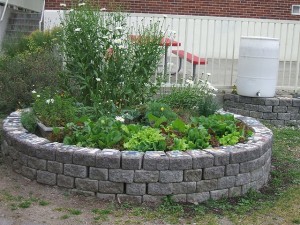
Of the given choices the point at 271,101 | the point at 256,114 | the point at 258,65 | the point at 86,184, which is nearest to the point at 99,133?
the point at 86,184

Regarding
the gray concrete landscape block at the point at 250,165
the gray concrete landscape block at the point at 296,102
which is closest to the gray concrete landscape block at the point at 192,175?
the gray concrete landscape block at the point at 250,165

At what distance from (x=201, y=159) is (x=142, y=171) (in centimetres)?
55

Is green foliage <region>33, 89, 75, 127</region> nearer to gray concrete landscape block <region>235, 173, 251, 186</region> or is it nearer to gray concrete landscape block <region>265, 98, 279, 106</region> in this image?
gray concrete landscape block <region>235, 173, 251, 186</region>

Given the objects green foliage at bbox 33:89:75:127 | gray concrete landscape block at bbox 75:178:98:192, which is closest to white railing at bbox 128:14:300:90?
green foliage at bbox 33:89:75:127

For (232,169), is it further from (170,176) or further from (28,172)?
(28,172)

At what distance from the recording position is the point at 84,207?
4605mm

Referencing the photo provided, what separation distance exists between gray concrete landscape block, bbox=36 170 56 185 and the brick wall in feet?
29.6

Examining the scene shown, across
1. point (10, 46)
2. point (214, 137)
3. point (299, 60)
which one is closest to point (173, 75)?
point (299, 60)

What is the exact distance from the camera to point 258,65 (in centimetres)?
798

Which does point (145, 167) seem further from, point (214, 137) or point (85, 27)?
point (85, 27)

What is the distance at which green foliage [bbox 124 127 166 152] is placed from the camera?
4.93 m

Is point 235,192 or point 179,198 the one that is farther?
point 235,192

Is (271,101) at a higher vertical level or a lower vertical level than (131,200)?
higher

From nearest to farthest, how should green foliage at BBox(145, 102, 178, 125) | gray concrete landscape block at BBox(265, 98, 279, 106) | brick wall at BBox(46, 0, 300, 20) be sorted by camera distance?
green foliage at BBox(145, 102, 178, 125) < gray concrete landscape block at BBox(265, 98, 279, 106) < brick wall at BBox(46, 0, 300, 20)
